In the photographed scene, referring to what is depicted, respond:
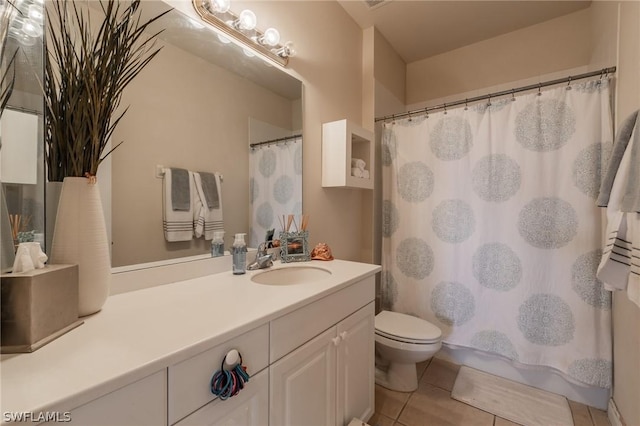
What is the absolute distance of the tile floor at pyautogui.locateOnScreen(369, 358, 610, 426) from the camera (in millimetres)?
1405

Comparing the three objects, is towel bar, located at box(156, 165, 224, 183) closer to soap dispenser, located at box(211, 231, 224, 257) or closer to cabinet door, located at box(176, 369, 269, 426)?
soap dispenser, located at box(211, 231, 224, 257)

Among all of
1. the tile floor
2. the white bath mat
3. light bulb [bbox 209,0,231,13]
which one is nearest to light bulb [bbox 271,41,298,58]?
light bulb [bbox 209,0,231,13]

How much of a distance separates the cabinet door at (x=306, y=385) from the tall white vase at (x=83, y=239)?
53 centimetres

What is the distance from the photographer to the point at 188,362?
57cm

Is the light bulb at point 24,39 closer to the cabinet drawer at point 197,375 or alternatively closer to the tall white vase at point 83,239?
the tall white vase at point 83,239

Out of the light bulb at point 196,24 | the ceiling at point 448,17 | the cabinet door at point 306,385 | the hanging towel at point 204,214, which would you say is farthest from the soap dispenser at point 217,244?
the ceiling at point 448,17

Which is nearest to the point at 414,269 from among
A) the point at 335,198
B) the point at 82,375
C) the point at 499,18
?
the point at 335,198

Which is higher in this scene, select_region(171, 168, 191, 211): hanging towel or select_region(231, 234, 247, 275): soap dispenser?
select_region(171, 168, 191, 211): hanging towel

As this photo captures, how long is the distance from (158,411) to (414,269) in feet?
5.99

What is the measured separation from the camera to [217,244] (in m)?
1.15

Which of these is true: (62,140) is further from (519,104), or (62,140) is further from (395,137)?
(519,104)

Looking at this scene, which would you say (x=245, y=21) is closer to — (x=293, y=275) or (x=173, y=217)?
(x=173, y=217)

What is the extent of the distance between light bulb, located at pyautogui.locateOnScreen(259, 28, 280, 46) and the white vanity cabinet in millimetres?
1292

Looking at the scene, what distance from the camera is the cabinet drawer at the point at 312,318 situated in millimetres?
790
